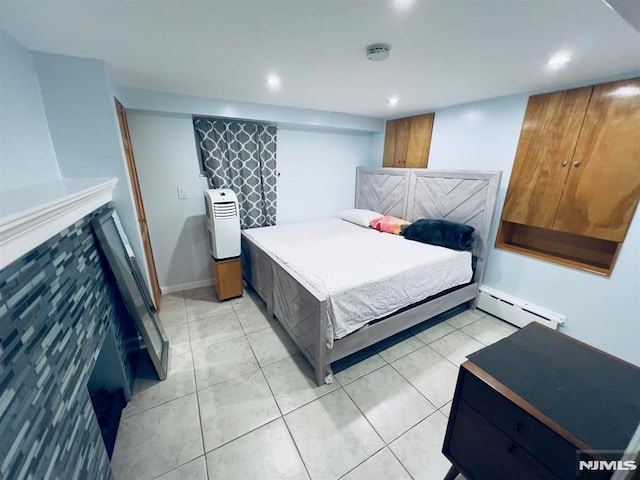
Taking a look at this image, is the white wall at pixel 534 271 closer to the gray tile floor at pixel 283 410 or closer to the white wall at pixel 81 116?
the gray tile floor at pixel 283 410

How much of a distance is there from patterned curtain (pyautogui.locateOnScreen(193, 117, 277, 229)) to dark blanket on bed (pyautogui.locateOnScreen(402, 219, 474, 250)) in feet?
6.08

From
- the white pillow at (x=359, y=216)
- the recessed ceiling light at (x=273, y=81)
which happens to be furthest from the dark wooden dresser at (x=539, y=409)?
the white pillow at (x=359, y=216)

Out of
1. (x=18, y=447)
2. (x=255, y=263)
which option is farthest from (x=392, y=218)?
(x=18, y=447)

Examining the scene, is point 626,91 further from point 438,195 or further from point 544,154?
point 438,195

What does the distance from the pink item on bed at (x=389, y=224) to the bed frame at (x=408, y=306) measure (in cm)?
22

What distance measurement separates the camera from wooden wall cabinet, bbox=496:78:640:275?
1.81 meters

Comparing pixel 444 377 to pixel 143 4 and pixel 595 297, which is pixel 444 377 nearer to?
pixel 595 297

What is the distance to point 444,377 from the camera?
1909 mm

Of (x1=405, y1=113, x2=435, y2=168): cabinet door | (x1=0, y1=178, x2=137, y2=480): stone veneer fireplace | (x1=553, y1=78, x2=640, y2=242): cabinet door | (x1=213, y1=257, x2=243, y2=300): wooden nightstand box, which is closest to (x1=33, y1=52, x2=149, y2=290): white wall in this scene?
(x1=0, y1=178, x2=137, y2=480): stone veneer fireplace

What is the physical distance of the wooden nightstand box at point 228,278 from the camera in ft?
8.93

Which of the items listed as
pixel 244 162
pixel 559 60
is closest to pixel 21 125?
pixel 244 162

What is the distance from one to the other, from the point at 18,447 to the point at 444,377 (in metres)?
2.20

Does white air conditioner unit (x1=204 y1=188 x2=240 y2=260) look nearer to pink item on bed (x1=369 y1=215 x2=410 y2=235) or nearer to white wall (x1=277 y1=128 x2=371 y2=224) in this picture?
white wall (x1=277 y1=128 x2=371 y2=224)

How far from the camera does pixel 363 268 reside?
6.65 ft
